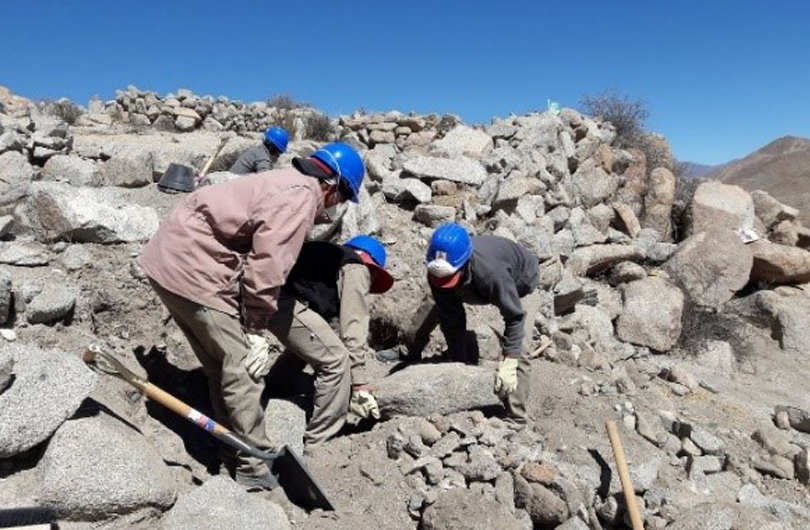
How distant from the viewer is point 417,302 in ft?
16.6

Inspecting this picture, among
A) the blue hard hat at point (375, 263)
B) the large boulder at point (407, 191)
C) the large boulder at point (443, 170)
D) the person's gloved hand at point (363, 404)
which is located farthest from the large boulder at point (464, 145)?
the person's gloved hand at point (363, 404)

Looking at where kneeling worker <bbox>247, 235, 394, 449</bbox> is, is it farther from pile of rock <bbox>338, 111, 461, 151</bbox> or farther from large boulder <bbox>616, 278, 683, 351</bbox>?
pile of rock <bbox>338, 111, 461, 151</bbox>

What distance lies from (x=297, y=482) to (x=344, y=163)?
1.64m

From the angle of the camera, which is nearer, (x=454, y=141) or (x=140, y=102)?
(x=454, y=141)

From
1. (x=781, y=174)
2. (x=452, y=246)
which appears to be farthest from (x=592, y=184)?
(x=781, y=174)

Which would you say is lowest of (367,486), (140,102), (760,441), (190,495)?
(760,441)

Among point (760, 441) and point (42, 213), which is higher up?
point (42, 213)

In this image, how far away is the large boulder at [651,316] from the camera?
757 centimetres

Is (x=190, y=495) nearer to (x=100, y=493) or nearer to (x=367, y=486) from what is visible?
(x=100, y=493)

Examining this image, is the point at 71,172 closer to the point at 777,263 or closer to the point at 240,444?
the point at 240,444

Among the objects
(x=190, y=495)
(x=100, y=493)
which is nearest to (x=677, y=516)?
(x=190, y=495)

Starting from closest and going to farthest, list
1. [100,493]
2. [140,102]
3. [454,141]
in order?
1. [100,493]
2. [454,141]
3. [140,102]

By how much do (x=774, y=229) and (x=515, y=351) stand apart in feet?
30.1

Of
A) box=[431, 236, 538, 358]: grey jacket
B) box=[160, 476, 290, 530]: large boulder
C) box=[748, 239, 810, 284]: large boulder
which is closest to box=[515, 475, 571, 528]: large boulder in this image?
box=[431, 236, 538, 358]: grey jacket
